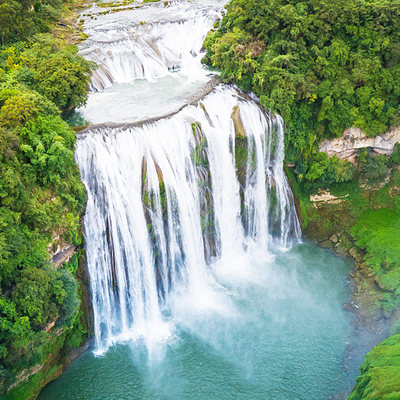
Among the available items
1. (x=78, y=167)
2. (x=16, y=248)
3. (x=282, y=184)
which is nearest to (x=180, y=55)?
(x=282, y=184)

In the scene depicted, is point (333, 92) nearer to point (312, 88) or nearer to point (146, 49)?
point (312, 88)

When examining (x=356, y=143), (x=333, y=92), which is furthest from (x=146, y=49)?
(x=356, y=143)

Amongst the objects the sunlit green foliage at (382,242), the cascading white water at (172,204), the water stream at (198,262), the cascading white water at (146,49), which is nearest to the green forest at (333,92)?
the sunlit green foliage at (382,242)

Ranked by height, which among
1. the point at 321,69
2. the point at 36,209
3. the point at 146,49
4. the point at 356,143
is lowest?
the point at 356,143

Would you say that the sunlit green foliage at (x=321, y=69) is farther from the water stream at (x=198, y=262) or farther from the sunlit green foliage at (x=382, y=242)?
the sunlit green foliage at (x=382, y=242)

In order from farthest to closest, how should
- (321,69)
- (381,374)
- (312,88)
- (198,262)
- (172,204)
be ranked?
(321,69)
(312,88)
(198,262)
(172,204)
(381,374)

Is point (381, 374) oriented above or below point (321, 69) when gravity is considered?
below
